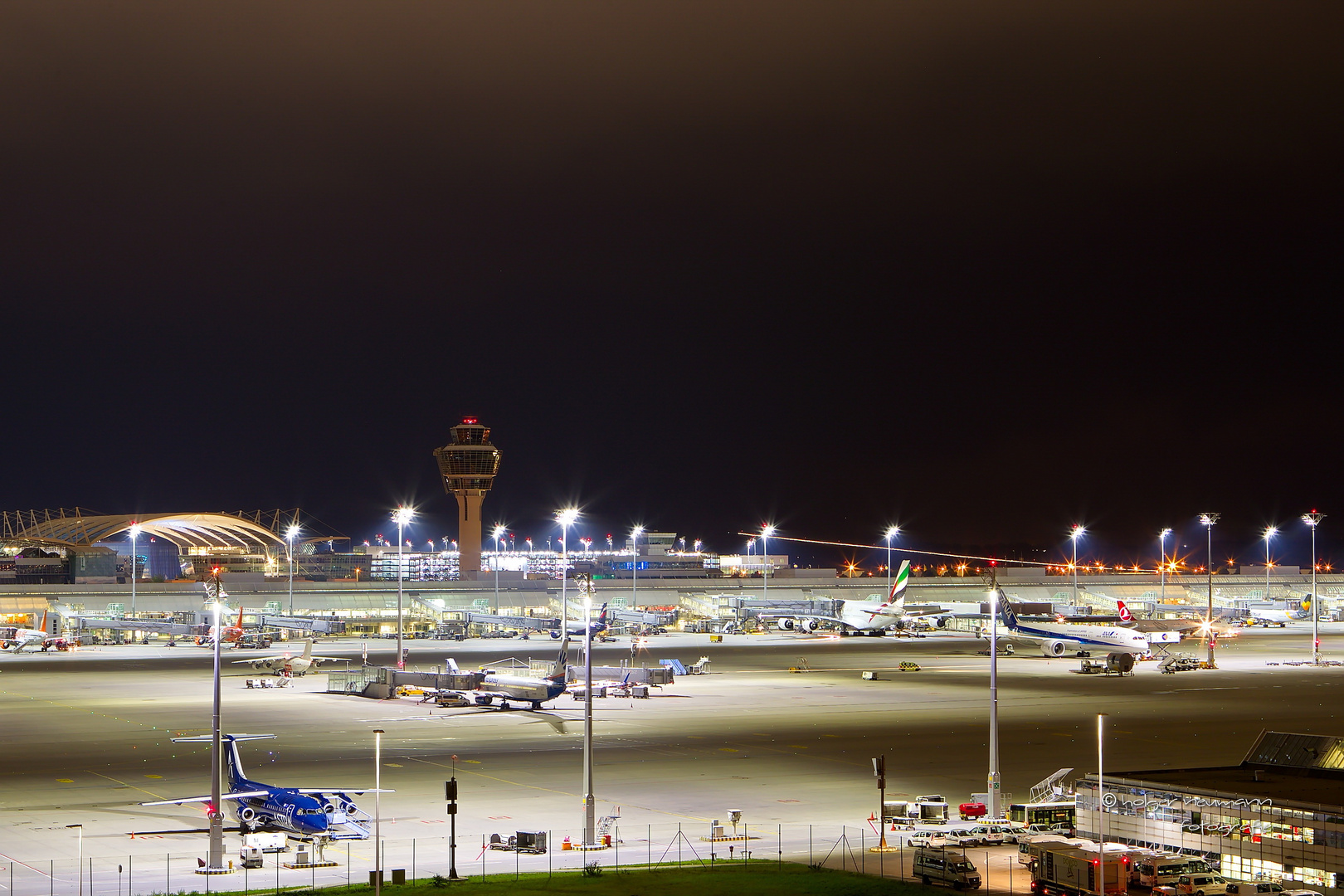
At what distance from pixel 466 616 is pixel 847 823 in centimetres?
12122

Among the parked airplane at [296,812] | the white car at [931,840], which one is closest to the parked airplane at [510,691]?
the parked airplane at [296,812]

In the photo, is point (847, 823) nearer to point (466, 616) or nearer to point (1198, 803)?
point (1198, 803)

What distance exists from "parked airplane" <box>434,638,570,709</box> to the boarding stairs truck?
150 ft

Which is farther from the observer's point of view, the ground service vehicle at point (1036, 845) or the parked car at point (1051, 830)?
the parked car at point (1051, 830)

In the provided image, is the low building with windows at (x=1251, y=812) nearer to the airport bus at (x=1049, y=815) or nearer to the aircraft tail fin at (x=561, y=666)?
the airport bus at (x=1049, y=815)

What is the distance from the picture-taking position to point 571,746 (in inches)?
2479

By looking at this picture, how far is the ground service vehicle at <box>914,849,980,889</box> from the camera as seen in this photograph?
1366 inches

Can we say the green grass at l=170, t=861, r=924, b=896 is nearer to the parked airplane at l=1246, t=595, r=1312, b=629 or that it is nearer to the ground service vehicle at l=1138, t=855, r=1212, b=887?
the ground service vehicle at l=1138, t=855, r=1212, b=887

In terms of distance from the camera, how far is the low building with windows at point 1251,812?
34625 millimetres

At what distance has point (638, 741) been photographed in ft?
213

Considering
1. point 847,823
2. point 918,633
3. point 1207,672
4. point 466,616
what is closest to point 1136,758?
point 847,823

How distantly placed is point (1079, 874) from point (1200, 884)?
11.2 feet

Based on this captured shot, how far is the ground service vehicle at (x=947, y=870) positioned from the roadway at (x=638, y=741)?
189 inches

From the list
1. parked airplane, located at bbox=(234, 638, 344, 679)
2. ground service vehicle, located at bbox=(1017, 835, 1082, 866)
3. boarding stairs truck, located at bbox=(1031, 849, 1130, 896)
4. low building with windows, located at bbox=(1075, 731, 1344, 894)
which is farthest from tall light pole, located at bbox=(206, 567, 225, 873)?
parked airplane, located at bbox=(234, 638, 344, 679)
